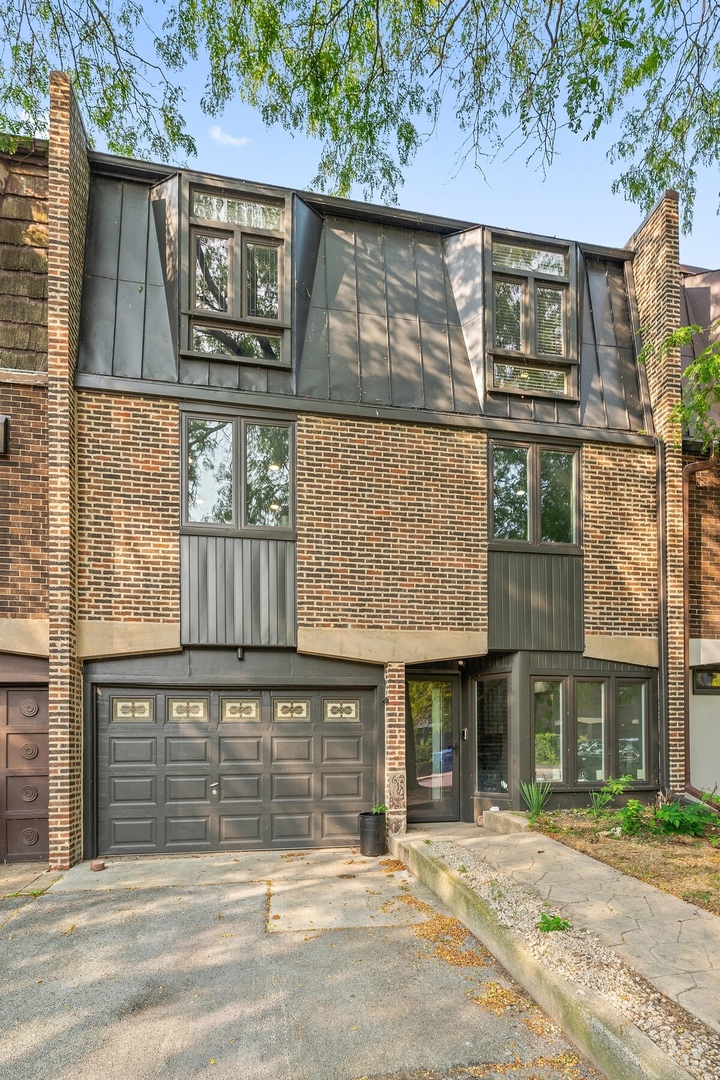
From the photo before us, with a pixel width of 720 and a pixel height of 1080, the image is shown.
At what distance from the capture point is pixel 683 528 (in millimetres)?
10148

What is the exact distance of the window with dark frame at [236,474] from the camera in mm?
8742

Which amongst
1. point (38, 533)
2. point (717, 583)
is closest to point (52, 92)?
point (38, 533)

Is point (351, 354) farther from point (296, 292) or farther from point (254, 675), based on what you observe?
point (254, 675)

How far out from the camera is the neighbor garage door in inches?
333

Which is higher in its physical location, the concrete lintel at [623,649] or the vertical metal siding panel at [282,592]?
the vertical metal siding panel at [282,592]

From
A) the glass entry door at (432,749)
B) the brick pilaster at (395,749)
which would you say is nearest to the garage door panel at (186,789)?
the brick pilaster at (395,749)

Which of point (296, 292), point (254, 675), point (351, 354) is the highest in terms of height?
point (296, 292)

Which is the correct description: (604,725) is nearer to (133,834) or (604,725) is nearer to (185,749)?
(185,749)

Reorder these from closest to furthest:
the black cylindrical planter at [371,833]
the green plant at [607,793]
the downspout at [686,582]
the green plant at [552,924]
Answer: the green plant at [552,924]
the black cylindrical planter at [371,833]
the green plant at [607,793]
the downspout at [686,582]

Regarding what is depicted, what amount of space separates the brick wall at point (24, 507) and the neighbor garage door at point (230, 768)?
4.77ft

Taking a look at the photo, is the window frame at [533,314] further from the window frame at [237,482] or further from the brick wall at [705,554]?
the window frame at [237,482]

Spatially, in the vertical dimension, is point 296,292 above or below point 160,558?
above

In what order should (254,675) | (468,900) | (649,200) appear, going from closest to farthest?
(649,200) → (468,900) → (254,675)

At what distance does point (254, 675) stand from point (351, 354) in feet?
14.8
